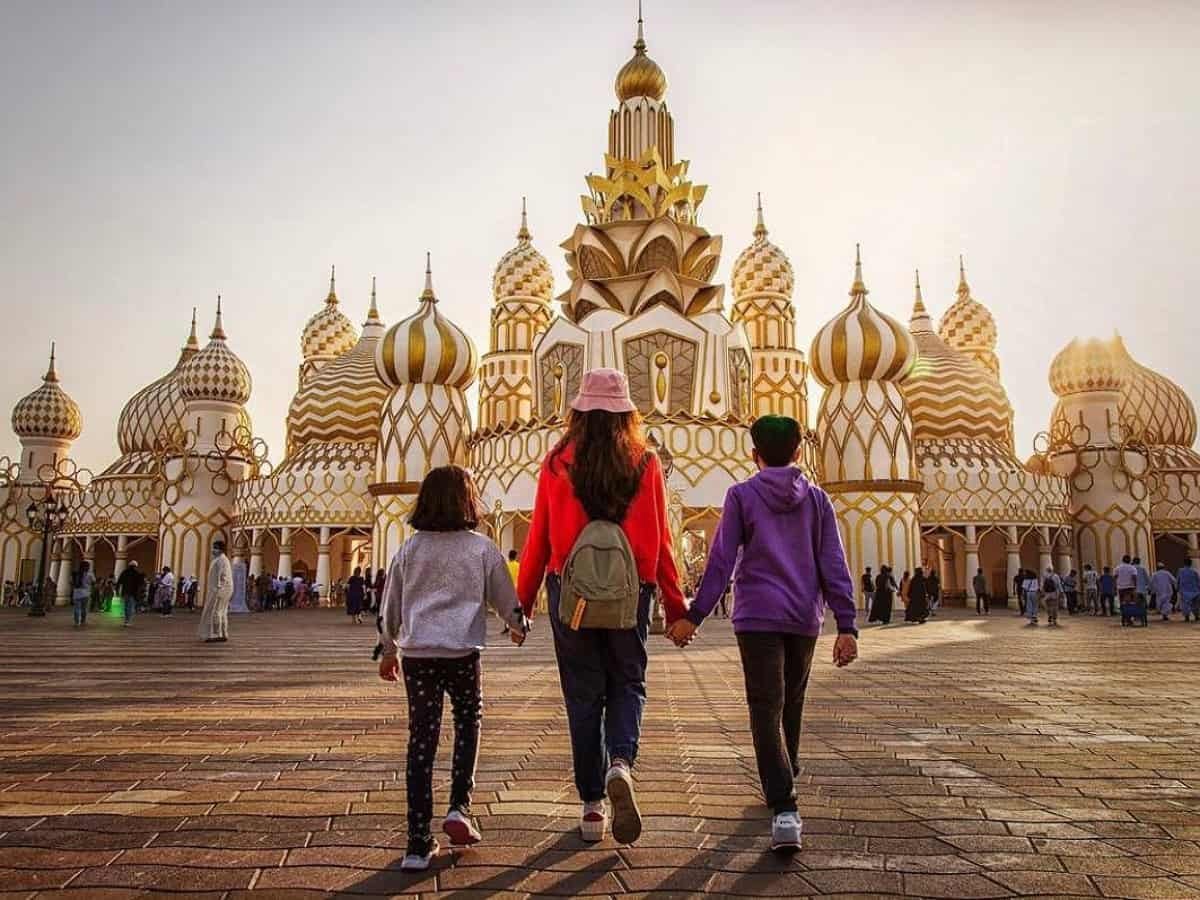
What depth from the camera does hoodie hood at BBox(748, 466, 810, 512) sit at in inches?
160

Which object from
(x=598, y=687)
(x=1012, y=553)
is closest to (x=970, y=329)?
(x=1012, y=553)

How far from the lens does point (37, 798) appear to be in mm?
4129

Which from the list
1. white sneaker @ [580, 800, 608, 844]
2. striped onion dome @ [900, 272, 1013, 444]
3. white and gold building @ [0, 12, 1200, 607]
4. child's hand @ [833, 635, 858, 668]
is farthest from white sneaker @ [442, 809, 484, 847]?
striped onion dome @ [900, 272, 1013, 444]

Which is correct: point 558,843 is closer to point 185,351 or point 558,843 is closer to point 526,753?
point 526,753

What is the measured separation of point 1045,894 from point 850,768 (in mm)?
1999

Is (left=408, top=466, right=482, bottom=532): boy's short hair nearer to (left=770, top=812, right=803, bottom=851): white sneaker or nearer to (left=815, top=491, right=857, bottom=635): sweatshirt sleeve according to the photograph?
(left=815, top=491, right=857, bottom=635): sweatshirt sleeve

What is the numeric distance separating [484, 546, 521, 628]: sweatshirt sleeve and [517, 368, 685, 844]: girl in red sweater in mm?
165

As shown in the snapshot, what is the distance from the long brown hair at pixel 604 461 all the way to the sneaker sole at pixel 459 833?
122 centimetres

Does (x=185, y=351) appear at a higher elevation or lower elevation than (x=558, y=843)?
higher

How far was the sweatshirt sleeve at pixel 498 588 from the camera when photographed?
3855 mm

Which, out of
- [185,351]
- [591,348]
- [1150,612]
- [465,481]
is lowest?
[1150,612]

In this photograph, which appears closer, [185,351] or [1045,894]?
[1045,894]

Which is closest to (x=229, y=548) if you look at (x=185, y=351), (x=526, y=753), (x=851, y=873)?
(x=185, y=351)

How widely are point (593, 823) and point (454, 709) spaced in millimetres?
656
